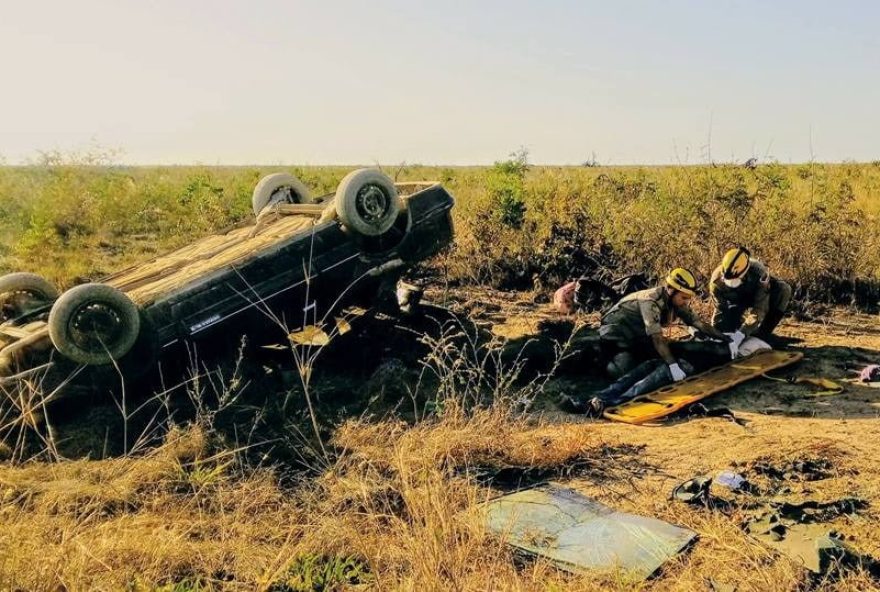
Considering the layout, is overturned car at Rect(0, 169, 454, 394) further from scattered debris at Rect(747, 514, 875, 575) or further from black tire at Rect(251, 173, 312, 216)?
scattered debris at Rect(747, 514, 875, 575)

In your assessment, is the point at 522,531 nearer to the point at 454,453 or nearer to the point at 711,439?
the point at 454,453

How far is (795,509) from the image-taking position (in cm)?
385

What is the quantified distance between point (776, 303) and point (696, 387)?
1.76 metres

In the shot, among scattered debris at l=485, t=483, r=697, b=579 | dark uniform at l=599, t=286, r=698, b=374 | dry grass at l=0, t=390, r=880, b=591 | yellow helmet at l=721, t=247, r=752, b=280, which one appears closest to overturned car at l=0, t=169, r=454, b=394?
dry grass at l=0, t=390, r=880, b=591

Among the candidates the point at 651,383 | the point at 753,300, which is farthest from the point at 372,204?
the point at 753,300

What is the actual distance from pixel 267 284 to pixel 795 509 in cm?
415

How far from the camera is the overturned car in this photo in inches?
202

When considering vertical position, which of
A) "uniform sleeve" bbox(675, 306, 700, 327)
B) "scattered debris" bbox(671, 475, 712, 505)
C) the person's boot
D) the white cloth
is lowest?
the person's boot

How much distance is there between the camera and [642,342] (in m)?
6.70

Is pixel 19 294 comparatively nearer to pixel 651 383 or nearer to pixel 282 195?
pixel 282 195

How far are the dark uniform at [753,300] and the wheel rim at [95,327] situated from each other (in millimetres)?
5481

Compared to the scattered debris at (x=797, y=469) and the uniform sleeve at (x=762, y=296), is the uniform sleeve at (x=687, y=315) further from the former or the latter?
the scattered debris at (x=797, y=469)

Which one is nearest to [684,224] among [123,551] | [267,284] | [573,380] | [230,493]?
[573,380]

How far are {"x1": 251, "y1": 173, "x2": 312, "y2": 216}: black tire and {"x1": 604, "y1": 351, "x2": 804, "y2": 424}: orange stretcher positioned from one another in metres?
4.30
